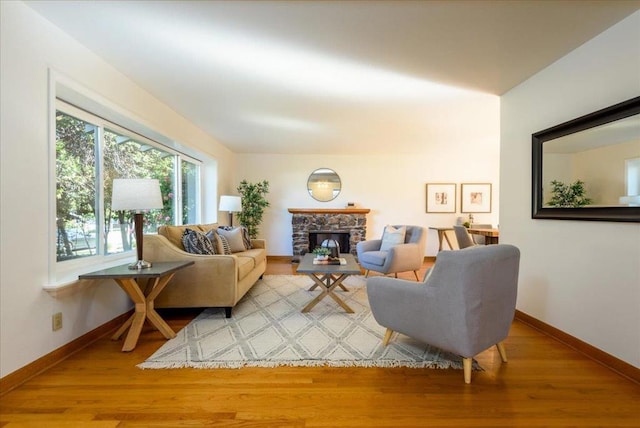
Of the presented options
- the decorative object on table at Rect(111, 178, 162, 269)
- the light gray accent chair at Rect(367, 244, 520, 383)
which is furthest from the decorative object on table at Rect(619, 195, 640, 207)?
the decorative object on table at Rect(111, 178, 162, 269)

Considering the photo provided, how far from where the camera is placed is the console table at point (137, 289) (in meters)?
2.19

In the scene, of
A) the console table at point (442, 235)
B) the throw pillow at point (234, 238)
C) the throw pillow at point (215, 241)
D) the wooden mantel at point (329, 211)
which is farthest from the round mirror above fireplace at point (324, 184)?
the throw pillow at point (215, 241)

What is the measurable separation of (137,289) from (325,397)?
1.69 metres

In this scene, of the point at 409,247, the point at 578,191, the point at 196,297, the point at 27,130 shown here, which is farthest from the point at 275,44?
the point at 409,247

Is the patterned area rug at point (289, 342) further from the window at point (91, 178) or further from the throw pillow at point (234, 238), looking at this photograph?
the window at point (91, 178)

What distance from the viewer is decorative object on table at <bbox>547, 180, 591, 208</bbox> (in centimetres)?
228

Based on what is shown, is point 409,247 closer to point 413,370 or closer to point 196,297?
point 413,370

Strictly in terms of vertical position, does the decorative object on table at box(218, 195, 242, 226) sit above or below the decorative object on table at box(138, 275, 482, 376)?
above

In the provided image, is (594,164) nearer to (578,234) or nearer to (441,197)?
(578,234)

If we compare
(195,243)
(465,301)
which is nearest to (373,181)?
(195,243)

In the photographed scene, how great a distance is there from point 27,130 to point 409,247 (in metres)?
4.11

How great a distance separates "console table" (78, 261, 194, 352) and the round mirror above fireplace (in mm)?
4003

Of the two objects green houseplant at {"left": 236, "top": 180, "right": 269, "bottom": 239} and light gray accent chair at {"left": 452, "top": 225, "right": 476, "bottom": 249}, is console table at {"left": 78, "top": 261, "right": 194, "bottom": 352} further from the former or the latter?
light gray accent chair at {"left": 452, "top": 225, "right": 476, "bottom": 249}

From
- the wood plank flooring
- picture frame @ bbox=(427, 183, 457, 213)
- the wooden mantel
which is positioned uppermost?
picture frame @ bbox=(427, 183, 457, 213)
